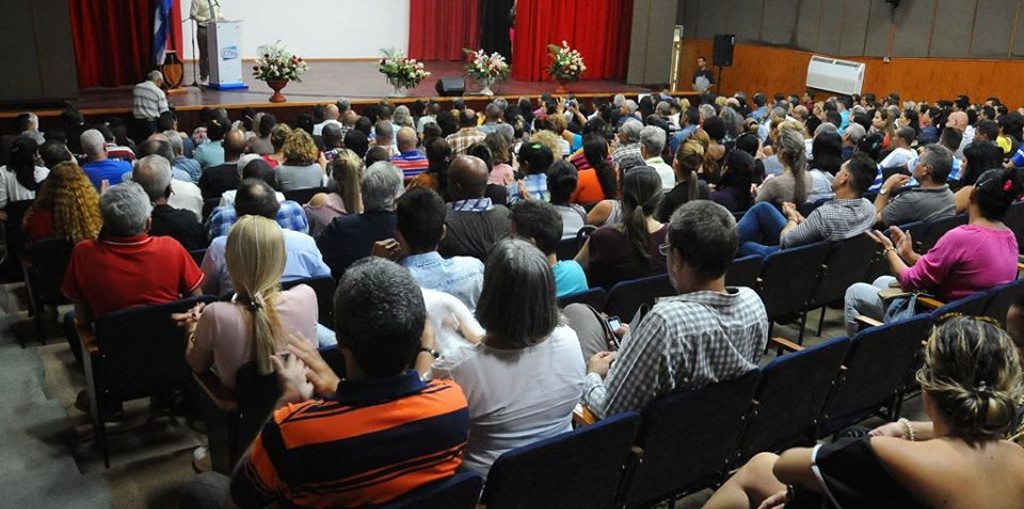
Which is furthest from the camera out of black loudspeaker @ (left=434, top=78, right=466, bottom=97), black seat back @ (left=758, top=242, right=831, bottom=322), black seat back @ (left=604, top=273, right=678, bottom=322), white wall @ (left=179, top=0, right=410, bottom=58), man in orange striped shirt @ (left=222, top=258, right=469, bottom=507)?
white wall @ (left=179, top=0, right=410, bottom=58)

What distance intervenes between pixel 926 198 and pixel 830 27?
38.0 feet

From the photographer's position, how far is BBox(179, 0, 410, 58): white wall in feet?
51.1

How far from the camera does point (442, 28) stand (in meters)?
18.0

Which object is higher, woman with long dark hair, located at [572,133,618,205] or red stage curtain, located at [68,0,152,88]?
red stage curtain, located at [68,0,152,88]

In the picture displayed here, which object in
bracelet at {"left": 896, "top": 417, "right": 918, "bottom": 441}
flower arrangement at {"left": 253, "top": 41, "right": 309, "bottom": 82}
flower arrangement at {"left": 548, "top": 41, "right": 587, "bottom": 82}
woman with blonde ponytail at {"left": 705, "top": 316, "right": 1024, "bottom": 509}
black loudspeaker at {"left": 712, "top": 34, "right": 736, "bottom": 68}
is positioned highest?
black loudspeaker at {"left": 712, "top": 34, "right": 736, "bottom": 68}

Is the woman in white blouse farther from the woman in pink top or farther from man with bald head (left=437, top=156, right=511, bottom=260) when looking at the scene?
the woman in pink top

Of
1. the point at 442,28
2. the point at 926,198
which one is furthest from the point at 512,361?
the point at 442,28

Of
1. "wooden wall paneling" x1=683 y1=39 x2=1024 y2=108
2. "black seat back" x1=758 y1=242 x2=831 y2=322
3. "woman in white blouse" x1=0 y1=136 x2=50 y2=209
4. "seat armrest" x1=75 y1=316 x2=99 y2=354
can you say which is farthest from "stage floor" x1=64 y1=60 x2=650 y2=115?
"black seat back" x1=758 y1=242 x2=831 y2=322

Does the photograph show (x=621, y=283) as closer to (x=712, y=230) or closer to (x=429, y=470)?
(x=712, y=230)

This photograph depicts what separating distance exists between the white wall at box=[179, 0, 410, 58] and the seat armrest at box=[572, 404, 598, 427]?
560 inches

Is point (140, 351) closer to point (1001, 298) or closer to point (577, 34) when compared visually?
point (1001, 298)

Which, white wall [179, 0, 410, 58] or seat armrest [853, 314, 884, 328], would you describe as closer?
seat armrest [853, 314, 884, 328]

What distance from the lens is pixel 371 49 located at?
1736 centimetres

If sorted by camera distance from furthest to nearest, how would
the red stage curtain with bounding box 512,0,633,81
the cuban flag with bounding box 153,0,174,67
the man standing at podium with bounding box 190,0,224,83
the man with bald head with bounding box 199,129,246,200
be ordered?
the red stage curtain with bounding box 512,0,633,81
the man standing at podium with bounding box 190,0,224,83
the cuban flag with bounding box 153,0,174,67
the man with bald head with bounding box 199,129,246,200
